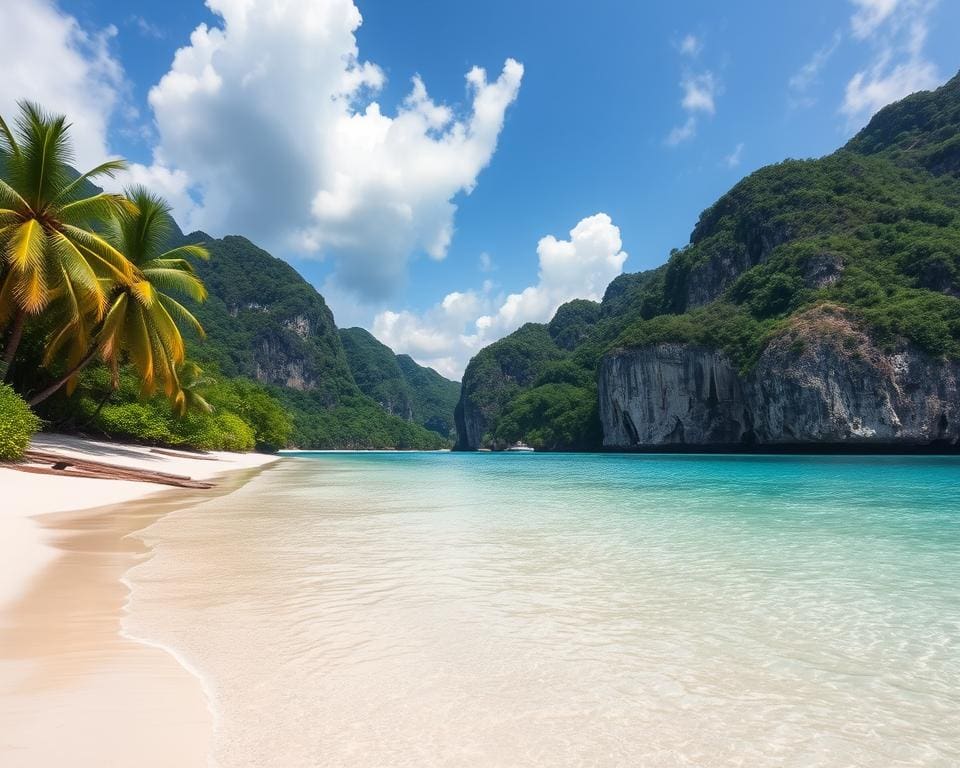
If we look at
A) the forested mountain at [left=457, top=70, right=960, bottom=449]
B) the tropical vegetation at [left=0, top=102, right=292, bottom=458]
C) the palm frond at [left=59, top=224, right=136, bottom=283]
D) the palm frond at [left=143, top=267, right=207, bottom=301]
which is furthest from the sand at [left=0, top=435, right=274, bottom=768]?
the forested mountain at [left=457, top=70, right=960, bottom=449]

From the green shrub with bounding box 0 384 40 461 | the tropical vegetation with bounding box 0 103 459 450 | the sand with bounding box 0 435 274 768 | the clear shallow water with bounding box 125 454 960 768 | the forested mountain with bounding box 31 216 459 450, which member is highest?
the forested mountain with bounding box 31 216 459 450

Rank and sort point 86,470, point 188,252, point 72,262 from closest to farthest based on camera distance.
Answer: point 72,262 → point 86,470 → point 188,252

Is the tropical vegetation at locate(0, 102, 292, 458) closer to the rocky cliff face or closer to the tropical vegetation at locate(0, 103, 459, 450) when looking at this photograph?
the tropical vegetation at locate(0, 103, 459, 450)

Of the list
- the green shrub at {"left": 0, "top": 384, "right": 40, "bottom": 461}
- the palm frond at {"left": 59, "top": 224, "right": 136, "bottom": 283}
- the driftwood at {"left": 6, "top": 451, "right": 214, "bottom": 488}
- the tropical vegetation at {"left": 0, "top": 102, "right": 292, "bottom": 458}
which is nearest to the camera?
the green shrub at {"left": 0, "top": 384, "right": 40, "bottom": 461}

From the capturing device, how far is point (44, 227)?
571 inches

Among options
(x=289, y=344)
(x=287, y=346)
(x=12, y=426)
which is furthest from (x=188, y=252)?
(x=289, y=344)

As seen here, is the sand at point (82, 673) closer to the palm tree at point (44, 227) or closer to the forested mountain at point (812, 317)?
the palm tree at point (44, 227)

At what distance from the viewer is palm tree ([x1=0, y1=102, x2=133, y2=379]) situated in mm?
13203

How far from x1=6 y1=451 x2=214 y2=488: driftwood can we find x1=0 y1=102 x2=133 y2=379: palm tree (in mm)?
3175

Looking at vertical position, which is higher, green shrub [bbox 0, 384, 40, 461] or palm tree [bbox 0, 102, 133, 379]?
palm tree [bbox 0, 102, 133, 379]

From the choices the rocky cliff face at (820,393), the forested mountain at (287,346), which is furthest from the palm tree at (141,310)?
the forested mountain at (287,346)

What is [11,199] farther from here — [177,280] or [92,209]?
[177,280]

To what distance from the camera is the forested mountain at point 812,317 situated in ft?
152

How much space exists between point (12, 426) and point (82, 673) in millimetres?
12480
